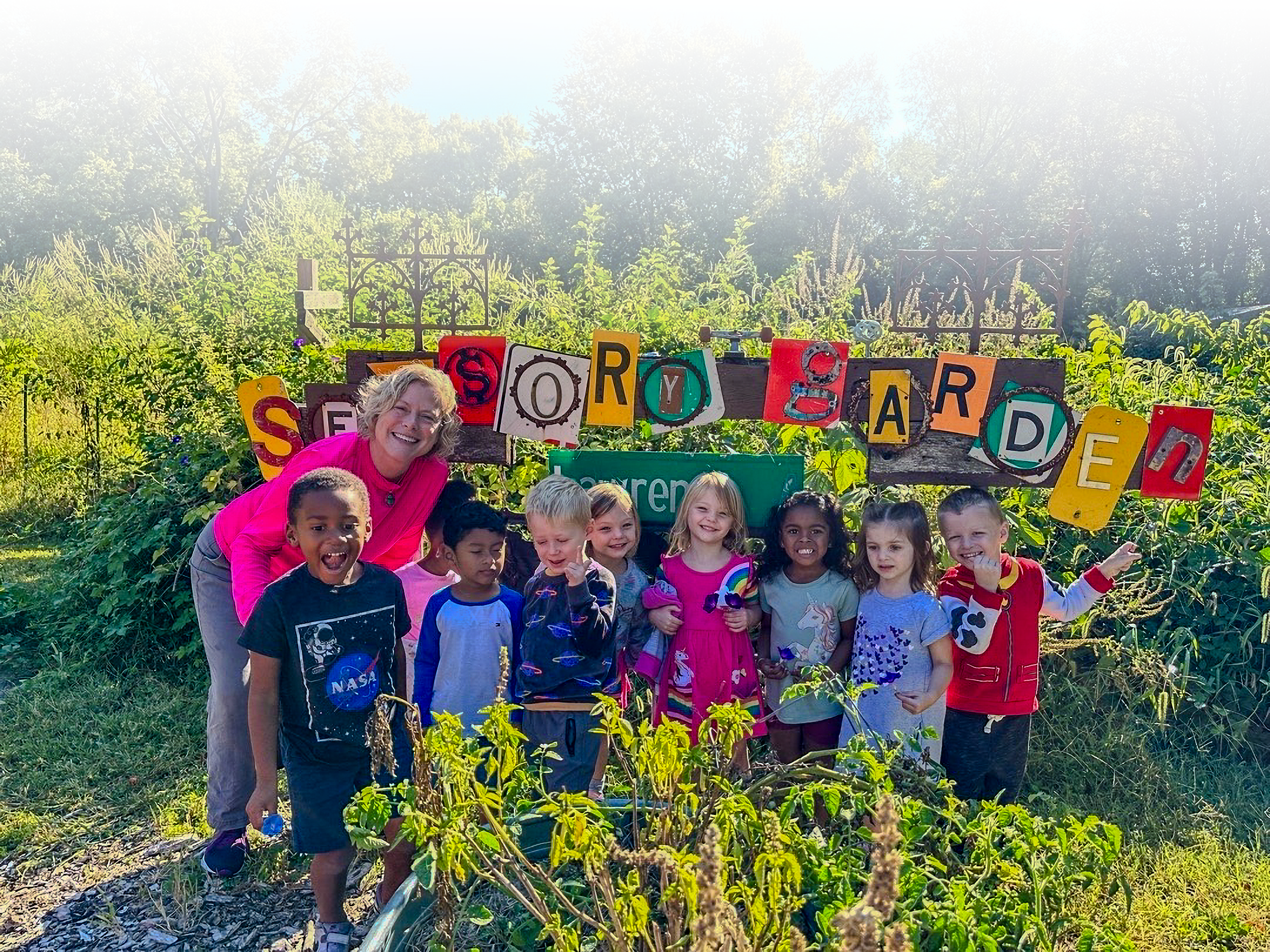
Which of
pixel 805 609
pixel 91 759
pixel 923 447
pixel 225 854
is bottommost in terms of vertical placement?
pixel 91 759

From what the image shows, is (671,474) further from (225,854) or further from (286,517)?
(225,854)

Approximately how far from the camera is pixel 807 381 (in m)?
3.07

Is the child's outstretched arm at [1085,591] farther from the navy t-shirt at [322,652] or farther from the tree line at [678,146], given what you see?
the tree line at [678,146]

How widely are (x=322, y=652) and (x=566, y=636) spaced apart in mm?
637

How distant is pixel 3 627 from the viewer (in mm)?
5160

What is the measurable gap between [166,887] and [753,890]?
2.29 metres

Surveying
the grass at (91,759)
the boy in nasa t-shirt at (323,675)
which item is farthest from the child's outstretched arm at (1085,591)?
the grass at (91,759)

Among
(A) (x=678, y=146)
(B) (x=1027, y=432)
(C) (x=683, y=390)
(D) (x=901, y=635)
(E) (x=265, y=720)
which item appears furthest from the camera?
(A) (x=678, y=146)

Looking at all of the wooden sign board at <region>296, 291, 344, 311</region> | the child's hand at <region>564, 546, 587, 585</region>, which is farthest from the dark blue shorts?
the wooden sign board at <region>296, 291, 344, 311</region>

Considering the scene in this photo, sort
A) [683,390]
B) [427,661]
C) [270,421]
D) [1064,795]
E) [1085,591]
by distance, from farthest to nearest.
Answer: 1. [1064,795]
2. [270,421]
3. [683,390]
4. [1085,591]
5. [427,661]

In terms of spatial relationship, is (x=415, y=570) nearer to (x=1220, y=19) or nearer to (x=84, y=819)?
(x=84, y=819)

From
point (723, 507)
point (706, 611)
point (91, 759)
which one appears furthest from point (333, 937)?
point (91, 759)

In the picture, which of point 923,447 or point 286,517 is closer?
point 286,517

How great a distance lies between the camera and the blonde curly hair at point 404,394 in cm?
276
